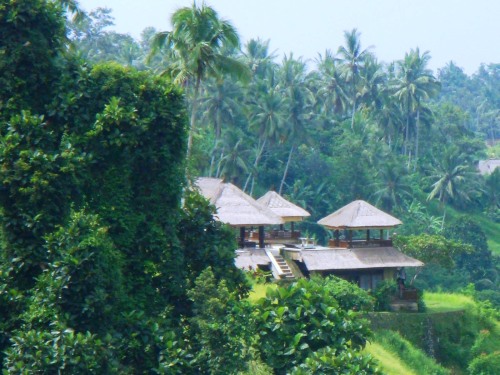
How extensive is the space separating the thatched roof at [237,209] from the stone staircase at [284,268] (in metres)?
1.50

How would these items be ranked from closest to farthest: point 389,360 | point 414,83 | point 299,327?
point 299,327 → point 389,360 → point 414,83

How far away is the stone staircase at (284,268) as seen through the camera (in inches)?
1398

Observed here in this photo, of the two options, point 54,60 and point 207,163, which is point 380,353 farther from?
point 207,163

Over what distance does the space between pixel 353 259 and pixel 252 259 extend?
4.34 meters

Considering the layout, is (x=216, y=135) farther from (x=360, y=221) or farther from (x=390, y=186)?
(x=360, y=221)

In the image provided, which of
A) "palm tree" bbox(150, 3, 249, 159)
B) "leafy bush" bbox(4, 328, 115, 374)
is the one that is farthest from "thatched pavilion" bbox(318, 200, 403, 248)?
"leafy bush" bbox(4, 328, 115, 374)

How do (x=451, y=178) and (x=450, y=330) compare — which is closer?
(x=450, y=330)

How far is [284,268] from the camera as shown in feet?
120

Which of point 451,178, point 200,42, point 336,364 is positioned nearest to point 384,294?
point 200,42

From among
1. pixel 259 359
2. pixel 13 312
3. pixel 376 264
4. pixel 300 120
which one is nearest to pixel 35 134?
pixel 13 312

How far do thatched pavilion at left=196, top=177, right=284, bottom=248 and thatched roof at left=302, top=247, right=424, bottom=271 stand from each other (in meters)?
2.07

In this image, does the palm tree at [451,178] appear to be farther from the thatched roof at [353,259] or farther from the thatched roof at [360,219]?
the thatched roof at [353,259]

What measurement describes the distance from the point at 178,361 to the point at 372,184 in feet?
148

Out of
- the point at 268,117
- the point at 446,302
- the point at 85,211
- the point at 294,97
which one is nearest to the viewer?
the point at 85,211
